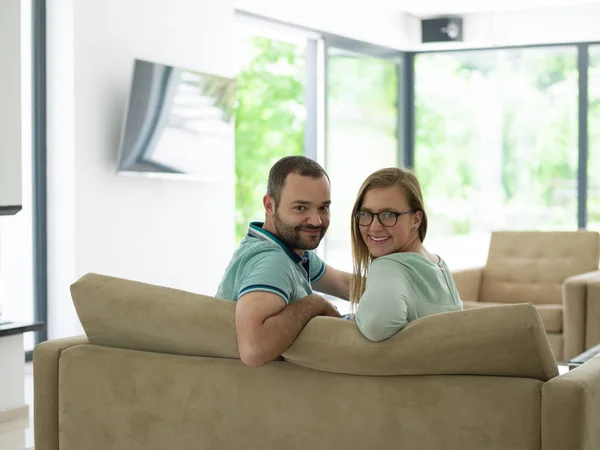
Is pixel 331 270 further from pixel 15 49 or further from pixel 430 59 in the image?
pixel 430 59

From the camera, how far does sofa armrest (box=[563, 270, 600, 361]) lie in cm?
523

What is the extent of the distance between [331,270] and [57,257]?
10.4ft

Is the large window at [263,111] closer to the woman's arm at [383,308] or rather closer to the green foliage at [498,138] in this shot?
the green foliage at [498,138]

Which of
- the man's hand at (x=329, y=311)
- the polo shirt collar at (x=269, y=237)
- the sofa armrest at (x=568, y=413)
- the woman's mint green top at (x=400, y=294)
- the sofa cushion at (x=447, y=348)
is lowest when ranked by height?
the sofa armrest at (x=568, y=413)

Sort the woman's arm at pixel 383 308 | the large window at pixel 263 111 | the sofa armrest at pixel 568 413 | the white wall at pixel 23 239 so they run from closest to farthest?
the sofa armrest at pixel 568 413 → the woman's arm at pixel 383 308 → the white wall at pixel 23 239 → the large window at pixel 263 111

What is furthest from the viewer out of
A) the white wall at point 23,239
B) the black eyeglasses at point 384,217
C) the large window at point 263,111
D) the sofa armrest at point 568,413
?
the large window at point 263,111

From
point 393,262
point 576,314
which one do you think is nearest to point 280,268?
point 393,262

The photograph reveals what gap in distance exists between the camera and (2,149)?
4395 millimetres

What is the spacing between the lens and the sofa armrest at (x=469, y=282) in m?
5.82

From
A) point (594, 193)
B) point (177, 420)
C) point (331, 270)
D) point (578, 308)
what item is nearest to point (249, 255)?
point (177, 420)

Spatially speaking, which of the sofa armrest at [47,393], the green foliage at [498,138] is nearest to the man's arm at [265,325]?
the sofa armrest at [47,393]

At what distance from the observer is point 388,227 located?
2.34 m

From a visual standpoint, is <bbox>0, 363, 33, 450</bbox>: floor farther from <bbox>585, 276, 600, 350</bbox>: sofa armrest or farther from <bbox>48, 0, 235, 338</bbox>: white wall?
<bbox>585, 276, 600, 350</bbox>: sofa armrest

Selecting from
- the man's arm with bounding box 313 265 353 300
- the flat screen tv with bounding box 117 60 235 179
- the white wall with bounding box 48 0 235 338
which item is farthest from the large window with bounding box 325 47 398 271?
the man's arm with bounding box 313 265 353 300
